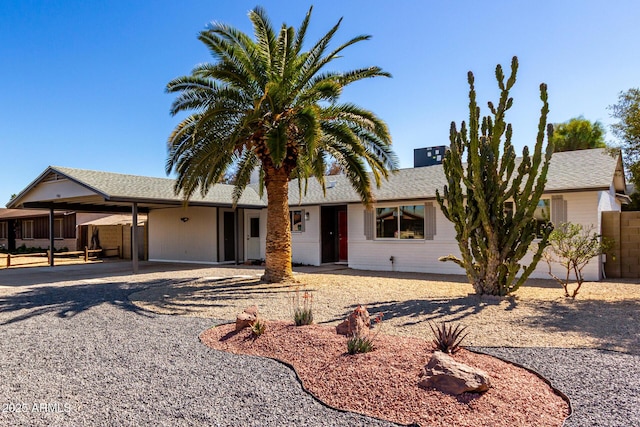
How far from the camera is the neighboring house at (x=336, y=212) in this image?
1335 cm

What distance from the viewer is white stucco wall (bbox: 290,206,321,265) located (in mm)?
19016

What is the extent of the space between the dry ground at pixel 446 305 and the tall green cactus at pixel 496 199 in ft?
2.24

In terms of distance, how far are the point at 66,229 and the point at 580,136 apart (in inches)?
1503

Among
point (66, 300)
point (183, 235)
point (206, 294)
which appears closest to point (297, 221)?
point (183, 235)

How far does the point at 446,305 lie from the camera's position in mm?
8961

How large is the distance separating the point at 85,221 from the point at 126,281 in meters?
19.6

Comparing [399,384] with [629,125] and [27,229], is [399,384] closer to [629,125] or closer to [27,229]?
[629,125]

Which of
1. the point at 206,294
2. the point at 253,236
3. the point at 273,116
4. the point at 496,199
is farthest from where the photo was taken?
the point at 253,236

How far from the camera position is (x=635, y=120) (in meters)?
11.0

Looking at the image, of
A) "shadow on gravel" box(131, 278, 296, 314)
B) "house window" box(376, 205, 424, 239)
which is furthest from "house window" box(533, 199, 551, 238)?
"shadow on gravel" box(131, 278, 296, 314)

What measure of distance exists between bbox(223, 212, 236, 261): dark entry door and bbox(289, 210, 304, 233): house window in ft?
10.8

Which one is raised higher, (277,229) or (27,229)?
(27,229)

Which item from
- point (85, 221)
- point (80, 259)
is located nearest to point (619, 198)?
point (80, 259)

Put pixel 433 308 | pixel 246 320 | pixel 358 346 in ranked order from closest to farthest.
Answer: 1. pixel 358 346
2. pixel 246 320
3. pixel 433 308
